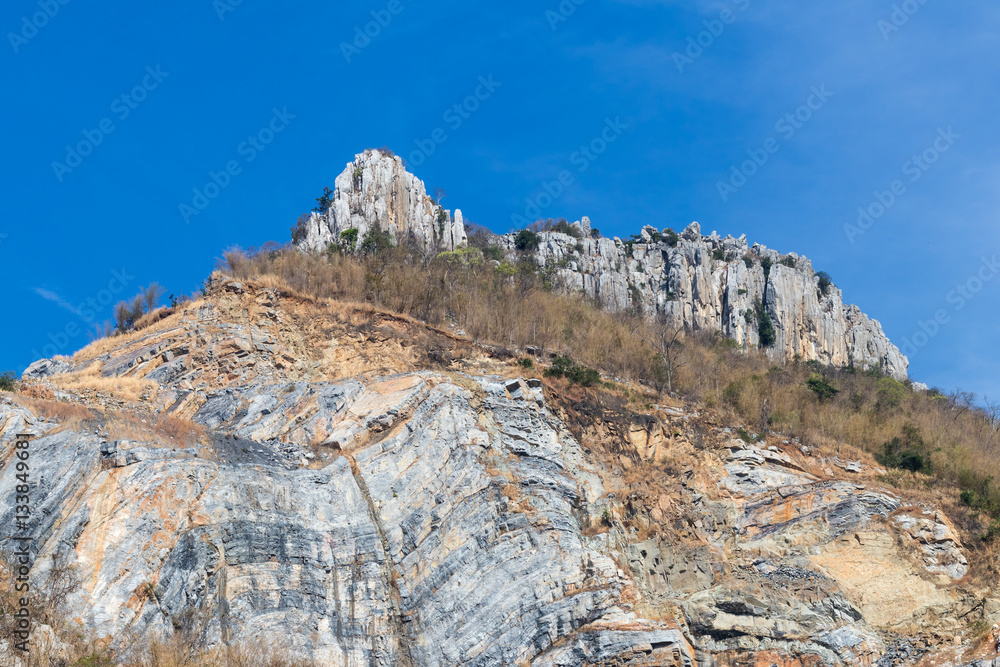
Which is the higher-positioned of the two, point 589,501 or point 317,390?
point 317,390

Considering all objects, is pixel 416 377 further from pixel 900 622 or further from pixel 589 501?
pixel 900 622

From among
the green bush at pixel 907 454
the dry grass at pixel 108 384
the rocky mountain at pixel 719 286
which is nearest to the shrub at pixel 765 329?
the rocky mountain at pixel 719 286

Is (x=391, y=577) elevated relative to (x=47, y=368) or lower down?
lower down

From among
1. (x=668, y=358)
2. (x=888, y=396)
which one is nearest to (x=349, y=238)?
(x=668, y=358)

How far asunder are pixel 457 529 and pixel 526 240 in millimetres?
55287

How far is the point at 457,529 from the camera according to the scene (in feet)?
81.1

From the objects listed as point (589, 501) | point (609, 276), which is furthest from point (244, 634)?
point (609, 276)

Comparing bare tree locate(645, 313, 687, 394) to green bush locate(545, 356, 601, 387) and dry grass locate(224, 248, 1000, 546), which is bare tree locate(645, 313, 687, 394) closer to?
dry grass locate(224, 248, 1000, 546)

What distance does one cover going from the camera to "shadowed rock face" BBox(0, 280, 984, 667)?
2181cm

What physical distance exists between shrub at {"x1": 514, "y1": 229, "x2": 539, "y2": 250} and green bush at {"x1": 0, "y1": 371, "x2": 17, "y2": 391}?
5238 cm

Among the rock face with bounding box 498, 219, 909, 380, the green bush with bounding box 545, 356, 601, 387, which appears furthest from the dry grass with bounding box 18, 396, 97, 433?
the rock face with bounding box 498, 219, 909, 380

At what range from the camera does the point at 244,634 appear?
21000mm

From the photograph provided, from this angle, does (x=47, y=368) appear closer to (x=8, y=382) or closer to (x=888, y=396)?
(x=8, y=382)

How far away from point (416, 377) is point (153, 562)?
11.3m
